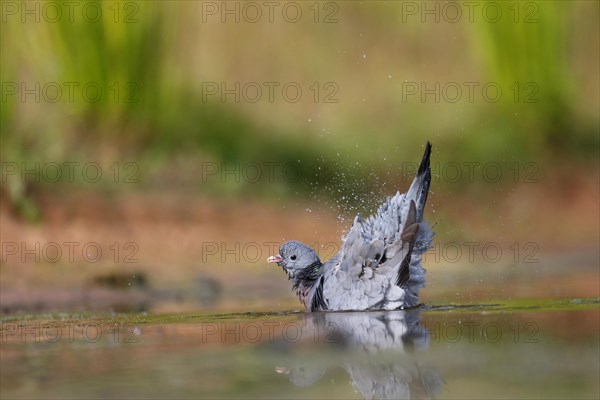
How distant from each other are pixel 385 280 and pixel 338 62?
910 centimetres

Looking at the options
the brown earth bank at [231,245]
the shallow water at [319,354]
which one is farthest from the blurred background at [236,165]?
the shallow water at [319,354]

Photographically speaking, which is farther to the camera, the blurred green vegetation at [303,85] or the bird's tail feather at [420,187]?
the blurred green vegetation at [303,85]

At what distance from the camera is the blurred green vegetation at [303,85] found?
13.6 m

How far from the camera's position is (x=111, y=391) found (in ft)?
19.0

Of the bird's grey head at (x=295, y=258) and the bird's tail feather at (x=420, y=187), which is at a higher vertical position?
the bird's tail feather at (x=420, y=187)

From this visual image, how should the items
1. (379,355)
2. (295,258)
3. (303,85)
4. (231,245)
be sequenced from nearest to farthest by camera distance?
(379,355) → (295,258) → (231,245) → (303,85)

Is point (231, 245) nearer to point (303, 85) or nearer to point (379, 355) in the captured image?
point (303, 85)

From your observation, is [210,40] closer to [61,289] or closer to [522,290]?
[61,289]

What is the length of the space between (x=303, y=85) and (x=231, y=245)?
4793 mm

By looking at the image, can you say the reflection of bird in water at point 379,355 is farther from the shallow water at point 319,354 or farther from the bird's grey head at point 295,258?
the bird's grey head at point 295,258

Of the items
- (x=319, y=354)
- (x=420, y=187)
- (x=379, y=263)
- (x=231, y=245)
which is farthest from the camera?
(x=231, y=245)

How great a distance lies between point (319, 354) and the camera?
680 cm

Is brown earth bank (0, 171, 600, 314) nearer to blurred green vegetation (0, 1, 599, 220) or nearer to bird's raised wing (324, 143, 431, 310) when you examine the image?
blurred green vegetation (0, 1, 599, 220)

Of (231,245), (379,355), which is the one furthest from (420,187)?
(231,245)
